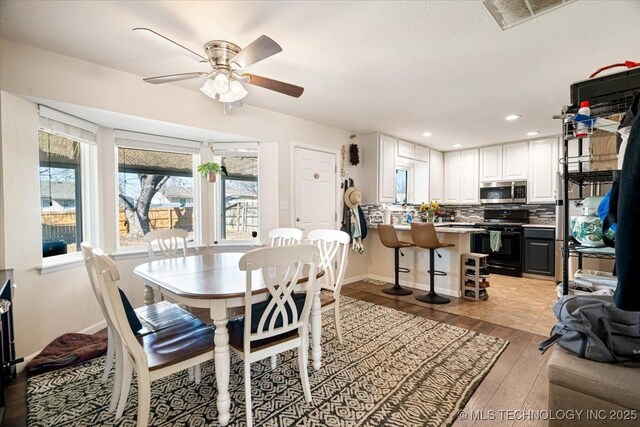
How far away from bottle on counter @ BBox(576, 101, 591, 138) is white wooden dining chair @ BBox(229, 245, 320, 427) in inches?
57.4

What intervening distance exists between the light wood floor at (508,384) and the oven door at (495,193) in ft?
10.6

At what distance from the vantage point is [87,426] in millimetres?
1549

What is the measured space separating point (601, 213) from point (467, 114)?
2755 millimetres

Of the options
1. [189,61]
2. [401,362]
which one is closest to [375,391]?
[401,362]

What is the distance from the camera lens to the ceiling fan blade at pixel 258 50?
1.50 metres

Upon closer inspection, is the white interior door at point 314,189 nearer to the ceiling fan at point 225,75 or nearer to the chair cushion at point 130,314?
the ceiling fan at point 225,75

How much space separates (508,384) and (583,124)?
5.48 feet

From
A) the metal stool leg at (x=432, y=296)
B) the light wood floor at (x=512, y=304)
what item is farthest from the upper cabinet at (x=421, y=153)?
the light wood floor at (x=512, y=304)

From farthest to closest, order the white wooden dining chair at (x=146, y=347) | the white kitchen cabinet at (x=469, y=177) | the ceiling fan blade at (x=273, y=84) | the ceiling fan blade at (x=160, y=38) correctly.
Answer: the white kitchen cabinet at (x=469, y=177) < the ceiling fan blade at (x=273, y=84) < the ceiling fan blade at (x=160, y=38) < the white wooden dining chair at (x=146, y=347)

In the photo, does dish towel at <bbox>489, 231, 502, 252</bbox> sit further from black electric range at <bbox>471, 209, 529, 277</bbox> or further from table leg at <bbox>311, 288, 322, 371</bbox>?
table leg at <bbox>311, 288, 322, 371</bbox>

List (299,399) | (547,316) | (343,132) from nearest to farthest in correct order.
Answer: (299,399), (547,316), (343,132)

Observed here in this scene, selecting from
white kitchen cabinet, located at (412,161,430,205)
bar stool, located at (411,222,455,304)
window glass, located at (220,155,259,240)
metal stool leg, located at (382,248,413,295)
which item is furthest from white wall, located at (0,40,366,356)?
white kitchen cabinet, located at (412,161,430,205)

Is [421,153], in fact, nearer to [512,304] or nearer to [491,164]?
[491,164]

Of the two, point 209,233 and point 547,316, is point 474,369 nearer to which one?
point 547,316
